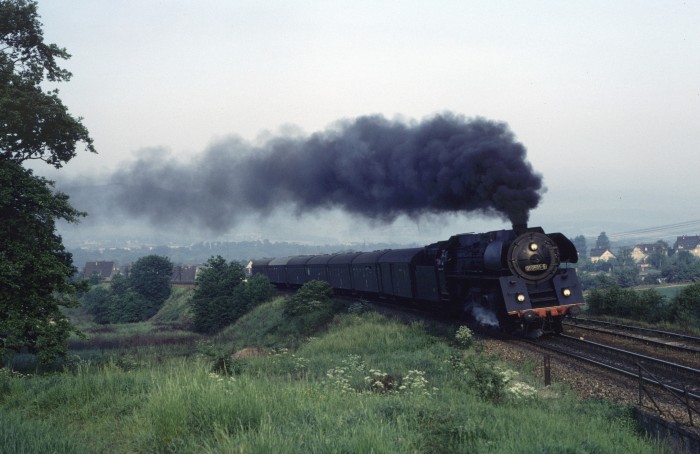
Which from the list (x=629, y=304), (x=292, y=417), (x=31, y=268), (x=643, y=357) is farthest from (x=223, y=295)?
(x=292, y=417)

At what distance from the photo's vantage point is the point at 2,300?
16344 millimetres

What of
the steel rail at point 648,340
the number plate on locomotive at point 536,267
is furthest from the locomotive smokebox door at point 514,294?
the steel rail at point 648,340

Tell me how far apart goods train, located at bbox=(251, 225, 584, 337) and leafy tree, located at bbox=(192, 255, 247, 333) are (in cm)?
2636

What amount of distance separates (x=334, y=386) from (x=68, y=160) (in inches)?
537

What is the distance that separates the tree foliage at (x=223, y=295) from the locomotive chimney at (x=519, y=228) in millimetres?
32972

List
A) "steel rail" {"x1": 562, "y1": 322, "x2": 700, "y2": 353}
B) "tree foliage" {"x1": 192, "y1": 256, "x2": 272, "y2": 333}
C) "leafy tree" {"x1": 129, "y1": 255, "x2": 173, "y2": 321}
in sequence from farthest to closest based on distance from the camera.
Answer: "leafy tree" {"x1": 129, "y1": 255, "x2": 173, "y2": 321}
"tree foliage" {"x1": 192, "y1": 256, "x2": 272, "y2": 333}
"steel rail" {"x1": 562, "y1": 322, "x2": 700, "y2": 353}

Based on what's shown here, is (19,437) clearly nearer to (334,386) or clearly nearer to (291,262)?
(334,386)

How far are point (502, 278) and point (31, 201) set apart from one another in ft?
51.5

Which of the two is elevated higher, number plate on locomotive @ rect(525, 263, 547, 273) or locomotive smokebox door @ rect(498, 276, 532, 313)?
number plate on locomotive @ rect(525, 263, 547, 273)

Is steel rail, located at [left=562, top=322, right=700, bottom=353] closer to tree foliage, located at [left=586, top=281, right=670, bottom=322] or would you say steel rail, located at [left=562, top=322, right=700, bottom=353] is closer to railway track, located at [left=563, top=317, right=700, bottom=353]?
railway track, located at [left=563, top=317, right=700, bottom=353]

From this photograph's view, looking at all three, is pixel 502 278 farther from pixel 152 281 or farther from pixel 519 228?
pixel 152 281

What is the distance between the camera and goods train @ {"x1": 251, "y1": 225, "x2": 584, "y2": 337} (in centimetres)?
1742

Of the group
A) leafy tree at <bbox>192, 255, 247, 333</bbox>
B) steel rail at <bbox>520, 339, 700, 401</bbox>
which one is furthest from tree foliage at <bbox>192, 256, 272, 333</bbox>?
steel rail at <bbox>520, 339, 700, 401</bbox>

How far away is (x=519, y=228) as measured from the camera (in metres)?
18.7
